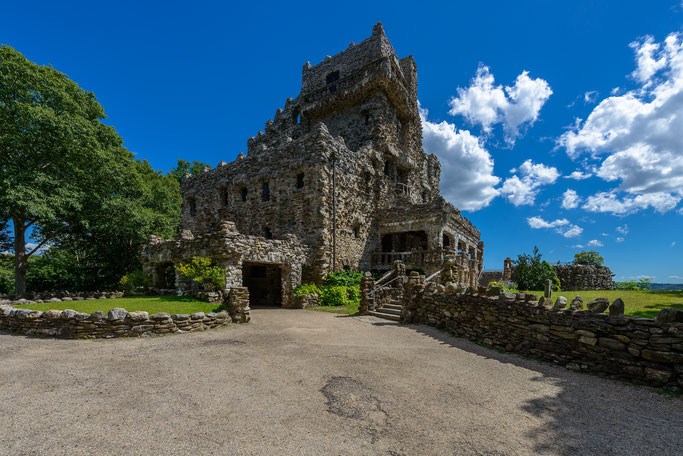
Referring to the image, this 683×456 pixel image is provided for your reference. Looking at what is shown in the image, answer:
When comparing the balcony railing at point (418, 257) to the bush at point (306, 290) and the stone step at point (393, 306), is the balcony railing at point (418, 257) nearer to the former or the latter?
the stone step at point (393, 306)

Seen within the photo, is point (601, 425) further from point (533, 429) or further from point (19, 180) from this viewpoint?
point (19, 180)

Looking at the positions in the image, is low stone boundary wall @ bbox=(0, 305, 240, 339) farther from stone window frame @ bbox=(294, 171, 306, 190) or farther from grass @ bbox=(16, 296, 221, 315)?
stone window frame @ bbox=(294, 171, 306, 190)

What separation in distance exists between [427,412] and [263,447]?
100 inches

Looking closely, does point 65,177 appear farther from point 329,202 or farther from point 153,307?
point 329,202

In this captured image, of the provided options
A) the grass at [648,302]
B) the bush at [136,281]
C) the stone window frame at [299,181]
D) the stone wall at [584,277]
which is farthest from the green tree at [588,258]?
the bush at [136,281]

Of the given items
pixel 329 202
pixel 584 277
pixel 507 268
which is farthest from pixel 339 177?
pixel 584 277

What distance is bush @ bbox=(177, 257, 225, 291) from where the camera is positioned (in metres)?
12.8

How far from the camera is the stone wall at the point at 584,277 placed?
1001 inches

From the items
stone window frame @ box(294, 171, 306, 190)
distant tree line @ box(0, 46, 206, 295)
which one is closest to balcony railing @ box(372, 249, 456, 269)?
stone window frame @ box(294, 171, 306, 190)

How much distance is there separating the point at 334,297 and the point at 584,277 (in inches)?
950

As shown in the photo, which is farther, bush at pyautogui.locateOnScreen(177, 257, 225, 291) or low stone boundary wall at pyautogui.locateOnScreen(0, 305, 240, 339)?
bush at pyautogui.locateOnScreen(177, 257, 225, 291)

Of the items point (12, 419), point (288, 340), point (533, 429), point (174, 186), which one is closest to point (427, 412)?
point (533, 429)

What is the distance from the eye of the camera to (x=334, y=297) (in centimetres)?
1730

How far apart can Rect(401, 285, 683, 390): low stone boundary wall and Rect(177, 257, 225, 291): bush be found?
10367mm
